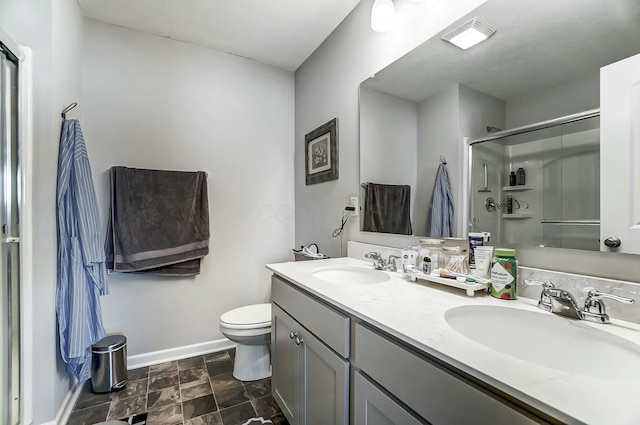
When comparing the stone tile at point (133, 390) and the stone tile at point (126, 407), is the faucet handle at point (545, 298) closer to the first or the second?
the stone tile at point (126, 407)

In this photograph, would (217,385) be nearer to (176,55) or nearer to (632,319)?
(632,319)

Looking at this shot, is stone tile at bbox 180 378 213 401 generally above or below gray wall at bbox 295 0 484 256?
below

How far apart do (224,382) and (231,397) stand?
186 millimetres

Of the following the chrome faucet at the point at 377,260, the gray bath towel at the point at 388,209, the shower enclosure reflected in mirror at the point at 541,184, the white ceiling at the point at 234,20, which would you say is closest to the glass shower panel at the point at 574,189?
the shower enclosure reflected in mirror at the point at 541,184

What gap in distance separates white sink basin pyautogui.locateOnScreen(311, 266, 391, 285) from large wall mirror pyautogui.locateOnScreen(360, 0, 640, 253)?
1.05ft

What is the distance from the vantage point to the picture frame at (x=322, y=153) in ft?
6.61

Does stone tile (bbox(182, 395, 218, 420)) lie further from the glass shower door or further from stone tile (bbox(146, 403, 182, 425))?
the glass shower door

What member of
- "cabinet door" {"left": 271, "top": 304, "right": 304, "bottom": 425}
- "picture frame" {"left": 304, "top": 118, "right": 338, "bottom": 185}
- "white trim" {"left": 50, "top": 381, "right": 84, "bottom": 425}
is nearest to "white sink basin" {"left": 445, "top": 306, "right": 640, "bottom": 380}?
"cabinet door" {"left": 271, "top": 304, "right": 304, "bottom": 425}

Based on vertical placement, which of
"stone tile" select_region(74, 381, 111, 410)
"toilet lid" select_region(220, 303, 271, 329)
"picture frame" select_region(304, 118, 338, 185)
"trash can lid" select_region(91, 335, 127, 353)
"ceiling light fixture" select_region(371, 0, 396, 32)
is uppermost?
"ceiling light fixture" select_region(371, 0, 396, 32)

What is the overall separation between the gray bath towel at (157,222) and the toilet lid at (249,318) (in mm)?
534

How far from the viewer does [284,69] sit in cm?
259

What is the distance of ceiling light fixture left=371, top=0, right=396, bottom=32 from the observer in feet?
4.68

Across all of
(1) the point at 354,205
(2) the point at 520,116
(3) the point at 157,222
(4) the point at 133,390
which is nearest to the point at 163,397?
(4) the point at 133,390

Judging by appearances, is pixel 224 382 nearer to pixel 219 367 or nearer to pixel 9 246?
pixel 219 367
